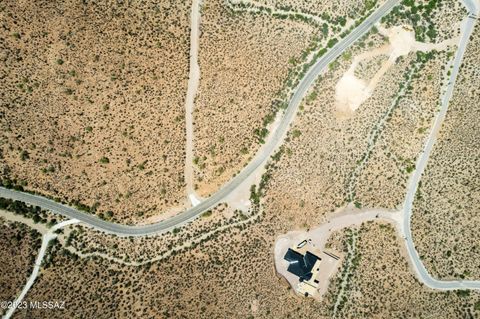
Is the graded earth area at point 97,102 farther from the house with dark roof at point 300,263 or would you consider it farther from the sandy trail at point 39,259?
the house with dark roof at point 300,263

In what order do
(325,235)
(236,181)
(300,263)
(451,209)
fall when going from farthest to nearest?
(451,209)
(325,235)
(236,181)
(300,263)

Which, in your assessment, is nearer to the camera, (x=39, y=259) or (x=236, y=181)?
(x=39, y=259)

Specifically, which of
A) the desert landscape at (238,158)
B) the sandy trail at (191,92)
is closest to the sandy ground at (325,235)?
the desert landscape at (238,158)

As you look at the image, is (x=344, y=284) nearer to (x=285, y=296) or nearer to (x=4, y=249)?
(x=285, y=296)

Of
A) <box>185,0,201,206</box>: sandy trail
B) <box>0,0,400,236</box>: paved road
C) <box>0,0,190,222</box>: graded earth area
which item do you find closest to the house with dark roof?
<box>0,0,400,236</box>: paved road

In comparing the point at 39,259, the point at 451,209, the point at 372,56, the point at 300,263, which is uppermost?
the point at 372,56

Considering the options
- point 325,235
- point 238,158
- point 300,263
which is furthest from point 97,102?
point 325,235

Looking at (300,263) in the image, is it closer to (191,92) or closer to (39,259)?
(191,92)
